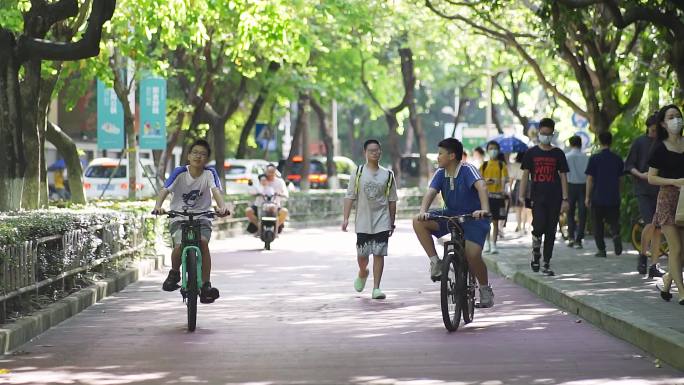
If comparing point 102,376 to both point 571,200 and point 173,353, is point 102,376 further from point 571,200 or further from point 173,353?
point 571,200

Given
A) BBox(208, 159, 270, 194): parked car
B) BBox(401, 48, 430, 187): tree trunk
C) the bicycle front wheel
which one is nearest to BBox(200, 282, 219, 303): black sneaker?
the bicycle front wheel

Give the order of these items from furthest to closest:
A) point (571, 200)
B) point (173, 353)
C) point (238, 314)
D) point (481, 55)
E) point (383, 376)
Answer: point (481, 55)
point (571, 200)
point (238, 314)
point (173, 353)
point (383, 376)

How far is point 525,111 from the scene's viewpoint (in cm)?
5431

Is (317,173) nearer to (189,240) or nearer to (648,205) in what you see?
(648,205)

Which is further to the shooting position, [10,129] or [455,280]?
[10,129]

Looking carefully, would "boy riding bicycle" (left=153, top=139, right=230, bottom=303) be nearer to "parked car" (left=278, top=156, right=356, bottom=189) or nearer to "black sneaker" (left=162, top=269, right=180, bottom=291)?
"black sneaker" (left=162, top=269, right=180, bottom=291)

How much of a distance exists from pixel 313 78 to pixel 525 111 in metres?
16.7

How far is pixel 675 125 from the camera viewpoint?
43.8ft

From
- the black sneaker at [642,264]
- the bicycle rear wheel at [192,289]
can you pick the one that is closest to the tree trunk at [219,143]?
the black sneaker at [642,264]

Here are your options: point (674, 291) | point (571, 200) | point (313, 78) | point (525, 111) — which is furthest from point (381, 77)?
point (674, 291)

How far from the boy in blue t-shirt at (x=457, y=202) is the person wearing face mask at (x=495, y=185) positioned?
938cm

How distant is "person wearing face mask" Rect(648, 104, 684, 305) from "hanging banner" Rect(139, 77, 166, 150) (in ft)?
63.2

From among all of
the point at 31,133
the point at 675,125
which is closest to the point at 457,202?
the point at 675,125

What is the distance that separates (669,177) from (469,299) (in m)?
2.33
